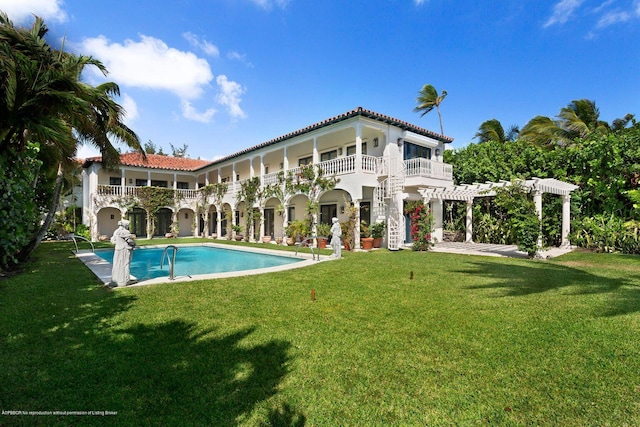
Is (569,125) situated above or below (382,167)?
above

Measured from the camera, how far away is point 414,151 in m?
19.6

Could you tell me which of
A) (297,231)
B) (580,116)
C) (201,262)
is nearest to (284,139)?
(297,231)

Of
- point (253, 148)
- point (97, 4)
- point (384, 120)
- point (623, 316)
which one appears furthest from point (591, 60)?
point (97, 4)

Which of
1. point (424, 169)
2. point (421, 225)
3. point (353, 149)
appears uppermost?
point (353, 149)

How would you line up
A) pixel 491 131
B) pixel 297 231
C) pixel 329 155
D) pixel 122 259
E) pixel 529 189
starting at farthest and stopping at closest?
pixel 491 131 < pixel 329 155 < pixel 297 231 < pixel 529 189 < pixel 122 259

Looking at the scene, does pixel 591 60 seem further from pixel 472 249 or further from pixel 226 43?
pixel 226 43

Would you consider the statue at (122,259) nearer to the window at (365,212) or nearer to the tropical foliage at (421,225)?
the tropical foliage at (421,225)

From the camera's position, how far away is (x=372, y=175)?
17094 millimetres

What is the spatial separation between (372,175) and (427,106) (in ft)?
62.9

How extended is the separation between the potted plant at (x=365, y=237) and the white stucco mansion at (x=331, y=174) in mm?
826

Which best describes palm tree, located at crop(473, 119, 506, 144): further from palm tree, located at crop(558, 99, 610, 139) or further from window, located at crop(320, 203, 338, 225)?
window, located at crop(320, 203, 338, 225)

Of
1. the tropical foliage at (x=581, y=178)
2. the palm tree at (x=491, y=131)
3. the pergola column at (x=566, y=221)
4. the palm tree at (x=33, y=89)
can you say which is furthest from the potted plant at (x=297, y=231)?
the palm tree at (x=491, y=131)

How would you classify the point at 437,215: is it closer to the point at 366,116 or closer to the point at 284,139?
the point at 366,116

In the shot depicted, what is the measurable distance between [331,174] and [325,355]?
14348 millimetres
